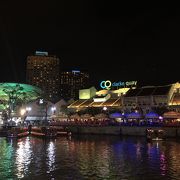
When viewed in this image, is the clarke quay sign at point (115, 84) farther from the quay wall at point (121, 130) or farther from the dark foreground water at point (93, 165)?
the dark foreground water at point (93, 165)

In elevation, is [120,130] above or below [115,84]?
below

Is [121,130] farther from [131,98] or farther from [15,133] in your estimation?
[131,98]

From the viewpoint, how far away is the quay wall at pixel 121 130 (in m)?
78.5

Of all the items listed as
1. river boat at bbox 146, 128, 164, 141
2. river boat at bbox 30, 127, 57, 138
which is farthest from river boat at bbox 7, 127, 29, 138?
river boat at bbox 146, 128, 164, 141

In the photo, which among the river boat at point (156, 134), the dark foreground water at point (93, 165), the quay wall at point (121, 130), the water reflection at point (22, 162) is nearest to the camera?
the dark foreground water at point (93, 165)

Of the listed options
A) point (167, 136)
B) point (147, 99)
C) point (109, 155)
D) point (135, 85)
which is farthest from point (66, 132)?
point (135, 85)

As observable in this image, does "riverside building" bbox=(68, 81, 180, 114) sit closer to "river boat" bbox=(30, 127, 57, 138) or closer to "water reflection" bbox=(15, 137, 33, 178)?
"river boat" bbox=(30, 127, 57, 138)

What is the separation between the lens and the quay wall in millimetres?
78500

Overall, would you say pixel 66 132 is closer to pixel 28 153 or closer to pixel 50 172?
pixel 28 153

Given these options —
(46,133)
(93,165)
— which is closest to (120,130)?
(46,133)

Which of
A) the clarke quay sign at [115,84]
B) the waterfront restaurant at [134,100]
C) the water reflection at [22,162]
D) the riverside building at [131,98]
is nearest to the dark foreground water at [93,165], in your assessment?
the water reflection at [22,162]

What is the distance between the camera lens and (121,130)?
90500 mm

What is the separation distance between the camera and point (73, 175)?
35219 millimetres

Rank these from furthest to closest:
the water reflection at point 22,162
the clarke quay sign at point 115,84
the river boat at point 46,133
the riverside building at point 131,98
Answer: the clarke quay sign at point 115,84, the riverside building at point 131,98, the river boat at point 46,133, the water reflection at point 22,162
